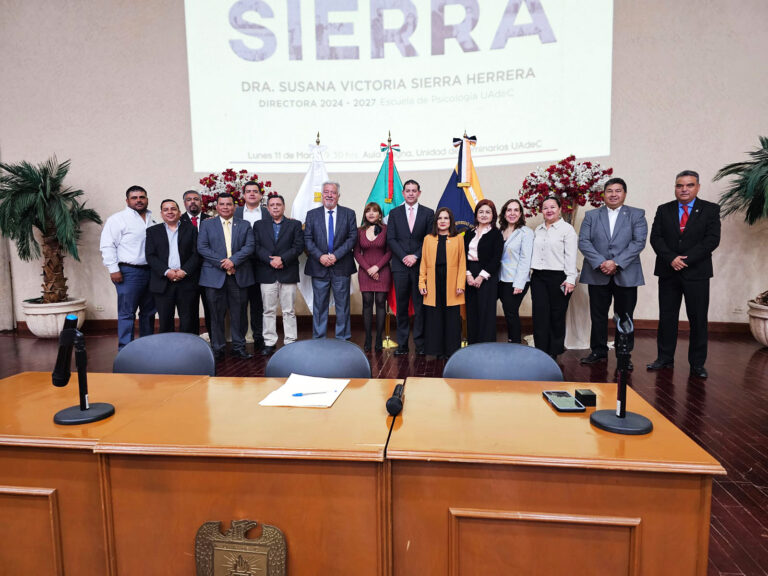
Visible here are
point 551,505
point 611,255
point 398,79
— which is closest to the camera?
point 551,505

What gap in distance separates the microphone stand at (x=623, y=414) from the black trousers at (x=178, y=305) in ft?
13.4

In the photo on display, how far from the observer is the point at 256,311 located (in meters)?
5.05

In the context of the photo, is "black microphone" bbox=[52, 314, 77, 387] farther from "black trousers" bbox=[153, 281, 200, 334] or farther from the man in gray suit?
the man in gray suit

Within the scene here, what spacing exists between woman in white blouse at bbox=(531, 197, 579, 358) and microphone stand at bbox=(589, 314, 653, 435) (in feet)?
10.5

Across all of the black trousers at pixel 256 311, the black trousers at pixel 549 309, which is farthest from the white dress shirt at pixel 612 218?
the black trousers at pixel 256 311

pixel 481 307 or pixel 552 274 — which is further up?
pixel 552 274

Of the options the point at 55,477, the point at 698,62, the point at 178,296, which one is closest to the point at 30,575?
the point at 55,477

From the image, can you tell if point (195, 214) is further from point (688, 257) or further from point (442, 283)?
point (688, 257)

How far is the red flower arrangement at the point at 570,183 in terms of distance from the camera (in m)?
4.80

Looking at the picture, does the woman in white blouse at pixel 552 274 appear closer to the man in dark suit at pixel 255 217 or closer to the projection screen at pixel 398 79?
the projection screen at pixel 398 79

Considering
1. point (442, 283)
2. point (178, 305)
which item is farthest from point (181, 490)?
point (178, 305)

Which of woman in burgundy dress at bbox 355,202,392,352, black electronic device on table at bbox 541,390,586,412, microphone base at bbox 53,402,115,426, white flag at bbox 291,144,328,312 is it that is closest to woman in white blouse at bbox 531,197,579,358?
woman in burgundy dress at bbox 355,202,392,352

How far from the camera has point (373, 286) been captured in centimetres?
484

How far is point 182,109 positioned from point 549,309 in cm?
560
